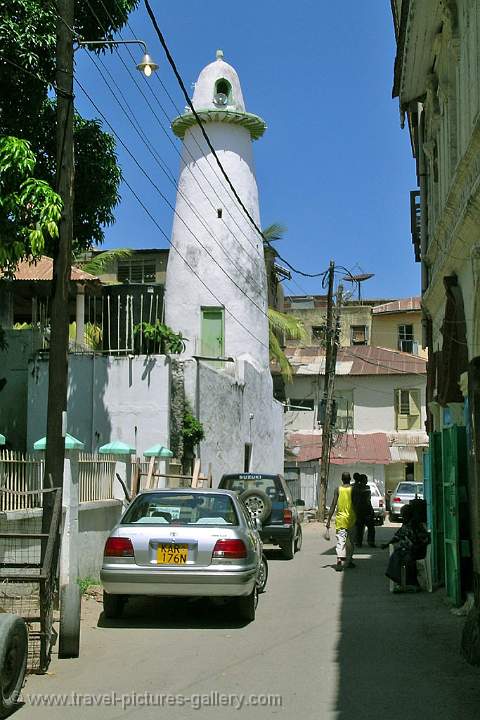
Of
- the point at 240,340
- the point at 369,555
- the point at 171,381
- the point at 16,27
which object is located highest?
the point at 16,27

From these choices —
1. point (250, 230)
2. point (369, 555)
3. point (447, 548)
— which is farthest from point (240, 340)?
point (447, 548)

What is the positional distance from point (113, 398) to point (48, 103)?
8.00m

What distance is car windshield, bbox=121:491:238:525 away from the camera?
11.2m

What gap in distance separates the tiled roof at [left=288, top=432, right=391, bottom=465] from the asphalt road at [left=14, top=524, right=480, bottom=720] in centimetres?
3288

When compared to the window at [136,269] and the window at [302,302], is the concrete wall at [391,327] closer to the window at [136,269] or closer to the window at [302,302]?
→ the window at [302,302]

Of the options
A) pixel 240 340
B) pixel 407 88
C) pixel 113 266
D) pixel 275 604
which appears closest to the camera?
pixel 275 604

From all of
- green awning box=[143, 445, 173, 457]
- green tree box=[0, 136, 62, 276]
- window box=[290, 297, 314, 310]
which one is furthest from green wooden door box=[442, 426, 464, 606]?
window box=[290, 297, 314, 310]

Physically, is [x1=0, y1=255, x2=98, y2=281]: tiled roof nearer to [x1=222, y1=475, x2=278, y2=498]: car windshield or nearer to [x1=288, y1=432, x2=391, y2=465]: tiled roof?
[x1=222, y1=475, x2=278, y2=498]: car windshield

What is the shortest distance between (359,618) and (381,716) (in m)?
4.87

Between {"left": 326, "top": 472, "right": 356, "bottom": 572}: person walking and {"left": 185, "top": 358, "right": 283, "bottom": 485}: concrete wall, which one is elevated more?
{"left": 185, "top": 358, "right": 283, "bottom": 485}: concrete wall

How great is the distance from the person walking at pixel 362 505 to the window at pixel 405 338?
3555cm

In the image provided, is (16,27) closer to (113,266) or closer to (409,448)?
(113,266)

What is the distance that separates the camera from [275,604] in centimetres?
1273

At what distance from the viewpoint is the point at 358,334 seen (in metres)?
60.7
